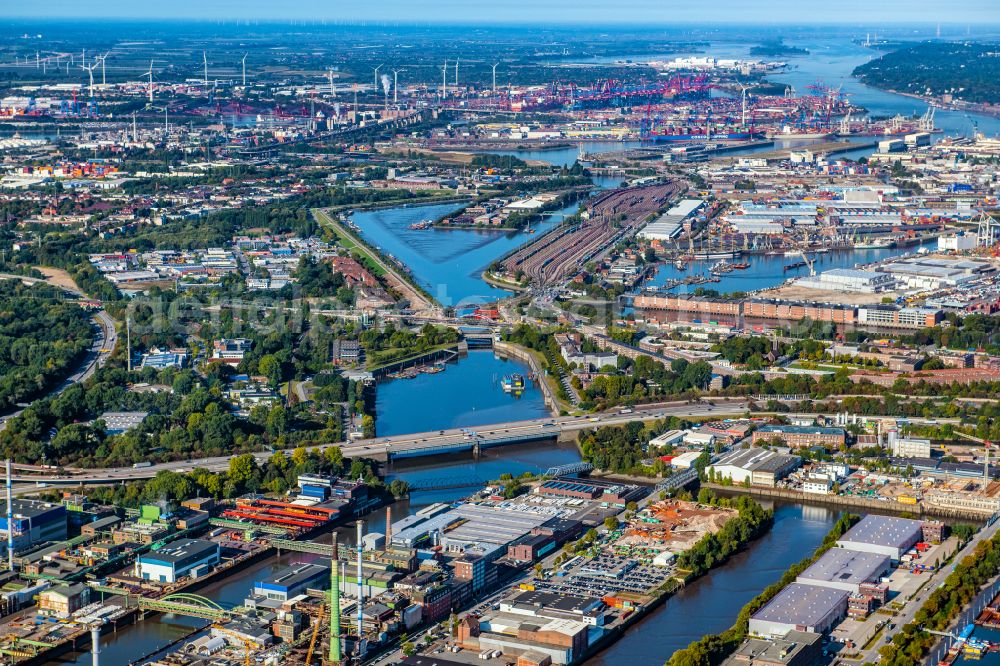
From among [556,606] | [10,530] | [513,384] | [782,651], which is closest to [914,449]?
[513,384]

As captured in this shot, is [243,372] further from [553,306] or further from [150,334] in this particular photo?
[553,306]

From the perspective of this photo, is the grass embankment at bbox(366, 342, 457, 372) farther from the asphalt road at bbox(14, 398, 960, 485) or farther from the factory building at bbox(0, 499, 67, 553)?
the factory building at bbox(0, 499, 67, 553)

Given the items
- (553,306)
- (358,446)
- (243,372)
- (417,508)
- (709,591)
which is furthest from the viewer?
(553,306)

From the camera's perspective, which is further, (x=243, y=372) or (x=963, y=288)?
(x=963, y=288)

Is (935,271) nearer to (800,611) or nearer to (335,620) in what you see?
(800,611)

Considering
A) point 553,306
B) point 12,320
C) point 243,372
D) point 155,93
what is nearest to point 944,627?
point 243,372

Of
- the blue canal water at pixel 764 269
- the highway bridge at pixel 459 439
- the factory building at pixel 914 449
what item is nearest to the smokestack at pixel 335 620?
the highway bridge at pixel 459 439
